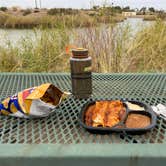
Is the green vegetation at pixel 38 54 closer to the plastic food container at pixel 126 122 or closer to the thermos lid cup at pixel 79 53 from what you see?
the thermos lid cup at pixel 79 53

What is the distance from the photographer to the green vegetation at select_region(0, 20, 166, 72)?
2.31 meters

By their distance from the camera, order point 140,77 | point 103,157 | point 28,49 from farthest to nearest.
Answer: point 28,49
point 140,77
point 103,157

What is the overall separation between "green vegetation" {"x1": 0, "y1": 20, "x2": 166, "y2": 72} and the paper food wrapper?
1.55m

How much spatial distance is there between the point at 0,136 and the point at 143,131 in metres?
0.33

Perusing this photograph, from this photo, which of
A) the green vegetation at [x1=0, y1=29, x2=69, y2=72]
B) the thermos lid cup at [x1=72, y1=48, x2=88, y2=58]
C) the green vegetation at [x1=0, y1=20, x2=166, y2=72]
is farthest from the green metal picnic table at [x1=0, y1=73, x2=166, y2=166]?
the green vegetation at [x1=0, y1=29, x2=69, y2=72]

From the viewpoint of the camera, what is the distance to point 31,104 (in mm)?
634

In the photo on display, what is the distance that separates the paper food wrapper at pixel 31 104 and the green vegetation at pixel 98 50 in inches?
61.0

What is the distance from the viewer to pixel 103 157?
47 centimetres

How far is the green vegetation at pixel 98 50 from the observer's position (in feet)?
7.59

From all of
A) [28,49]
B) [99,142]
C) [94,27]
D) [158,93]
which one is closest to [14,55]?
[28,49]

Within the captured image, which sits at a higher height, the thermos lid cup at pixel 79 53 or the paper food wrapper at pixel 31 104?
the thermos lid cup at pixel 79 53

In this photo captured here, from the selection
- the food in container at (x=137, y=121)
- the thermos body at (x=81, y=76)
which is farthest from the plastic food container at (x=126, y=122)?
the thermos body at (x=81, y=76)

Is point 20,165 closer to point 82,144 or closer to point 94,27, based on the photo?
point 82,144

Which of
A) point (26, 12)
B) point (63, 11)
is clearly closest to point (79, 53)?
point (63, 11)
